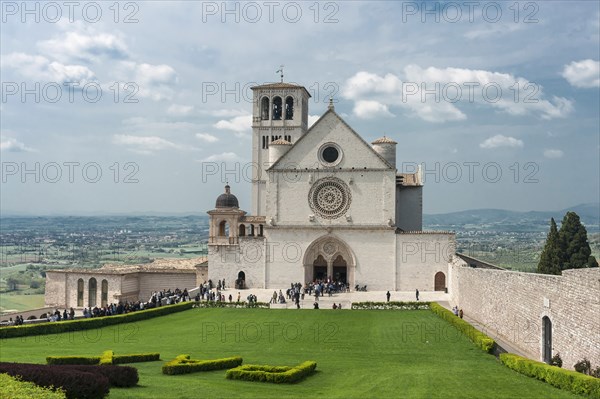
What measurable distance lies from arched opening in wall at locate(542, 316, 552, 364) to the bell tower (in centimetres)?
3883

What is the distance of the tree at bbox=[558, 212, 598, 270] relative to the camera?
46.8 metres

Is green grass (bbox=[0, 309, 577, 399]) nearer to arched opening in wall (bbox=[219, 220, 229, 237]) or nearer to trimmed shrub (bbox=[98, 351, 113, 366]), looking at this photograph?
trimmed shrub (bbox=[98, 351, 113, 366])

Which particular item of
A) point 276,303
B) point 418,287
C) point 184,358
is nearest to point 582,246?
point 418,287

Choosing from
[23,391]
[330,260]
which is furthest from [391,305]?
[23,391]

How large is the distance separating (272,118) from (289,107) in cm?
188

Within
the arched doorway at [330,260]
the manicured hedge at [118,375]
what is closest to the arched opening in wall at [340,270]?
the arched doorway at [330,260]

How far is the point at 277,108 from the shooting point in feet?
201

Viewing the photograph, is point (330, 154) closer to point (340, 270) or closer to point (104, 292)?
point (340, 270)

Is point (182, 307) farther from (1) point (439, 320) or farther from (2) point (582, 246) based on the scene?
(2) point (582, 246)

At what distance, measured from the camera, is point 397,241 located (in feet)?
167

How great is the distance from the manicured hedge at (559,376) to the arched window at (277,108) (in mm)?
42277

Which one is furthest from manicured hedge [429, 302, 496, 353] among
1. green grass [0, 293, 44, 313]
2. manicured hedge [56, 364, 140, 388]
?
green grass [0, 293, 44, 313]

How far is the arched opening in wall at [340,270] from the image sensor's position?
172 feet

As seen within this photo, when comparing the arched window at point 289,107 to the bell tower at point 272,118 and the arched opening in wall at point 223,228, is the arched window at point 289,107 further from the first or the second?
the arched opening in wall at point 223,228
